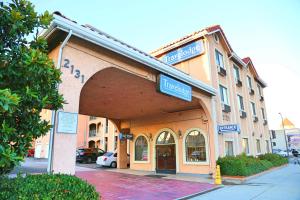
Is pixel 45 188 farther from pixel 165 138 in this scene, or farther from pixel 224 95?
pixel 224 95

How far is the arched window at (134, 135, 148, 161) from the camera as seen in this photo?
18.4 meters

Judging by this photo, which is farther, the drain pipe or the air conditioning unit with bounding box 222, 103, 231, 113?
the air conditioning unit with bounding box 222, 103, 231, 113

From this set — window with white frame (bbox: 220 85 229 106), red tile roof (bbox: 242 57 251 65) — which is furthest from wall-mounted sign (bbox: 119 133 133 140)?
red tile roof (bbox: 242 57 251 65)

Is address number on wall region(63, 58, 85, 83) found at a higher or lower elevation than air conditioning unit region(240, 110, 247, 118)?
lower

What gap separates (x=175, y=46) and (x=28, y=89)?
48.0 ft

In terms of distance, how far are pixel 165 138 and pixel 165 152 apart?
1038 millimetres

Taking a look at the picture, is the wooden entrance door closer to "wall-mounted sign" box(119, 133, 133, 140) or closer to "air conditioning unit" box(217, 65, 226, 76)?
"wall-mounted sign" box(119, 133, 133, 140)

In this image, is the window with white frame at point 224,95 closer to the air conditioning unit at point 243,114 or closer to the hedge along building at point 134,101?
the hedge along building at point 134,101

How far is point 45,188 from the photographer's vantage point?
395 centimetres

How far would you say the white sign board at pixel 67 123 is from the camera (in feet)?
19.2

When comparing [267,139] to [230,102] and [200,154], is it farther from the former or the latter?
[200,154]

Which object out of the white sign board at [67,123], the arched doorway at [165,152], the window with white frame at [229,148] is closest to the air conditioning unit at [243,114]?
the window with white frame at [229,148]

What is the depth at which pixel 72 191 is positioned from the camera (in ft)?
13.6

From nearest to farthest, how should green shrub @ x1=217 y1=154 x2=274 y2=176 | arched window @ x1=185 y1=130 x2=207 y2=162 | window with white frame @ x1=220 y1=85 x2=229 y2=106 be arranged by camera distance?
green shrub @ x1=217 y1=154 x2=274 y2=176 < arched window @ x1=185 y1=130 x2=207 y2=162 < window with white frame @ x1=220 y1=85 x2=229 y2=106
